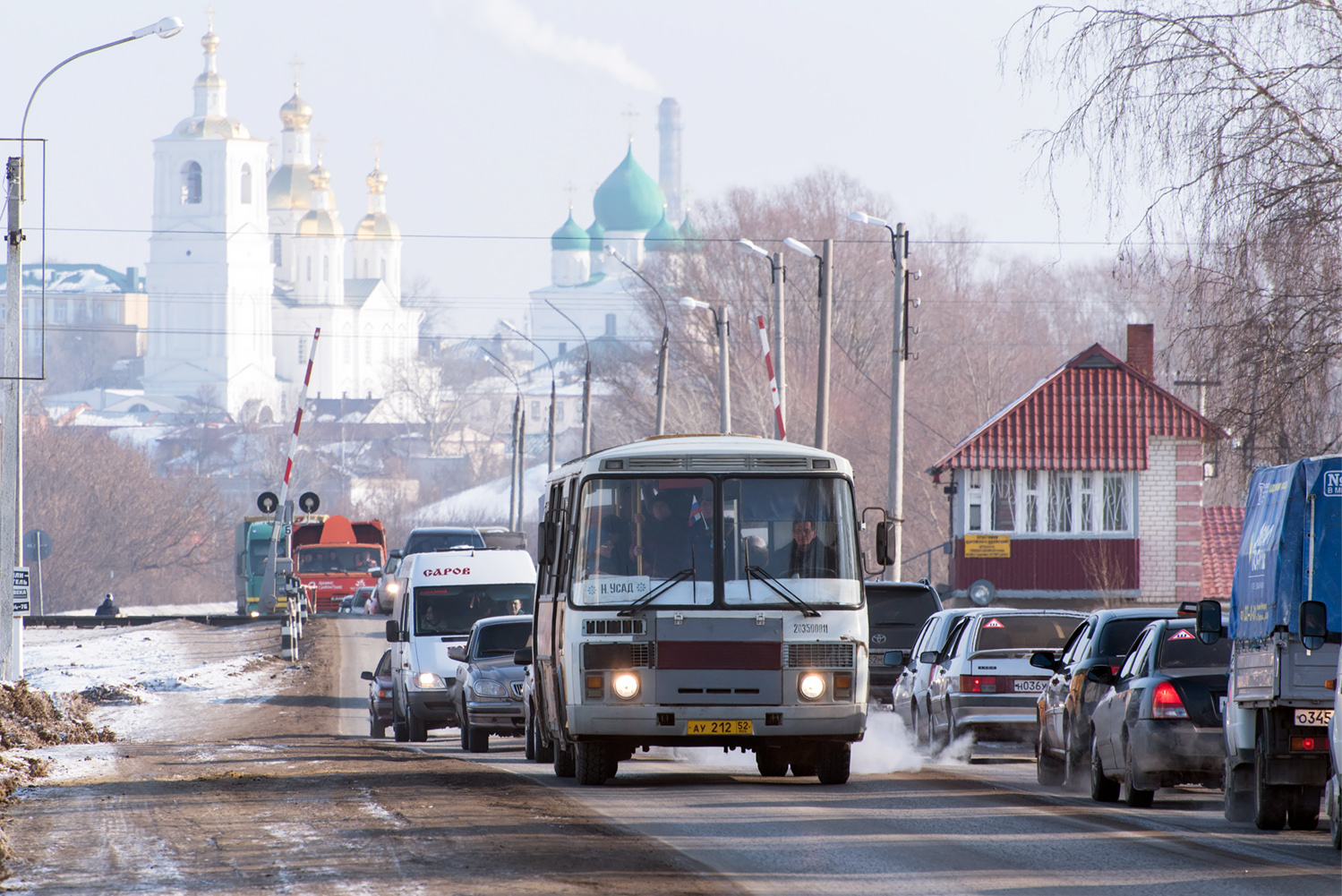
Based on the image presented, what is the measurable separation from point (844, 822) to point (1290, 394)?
9.16m

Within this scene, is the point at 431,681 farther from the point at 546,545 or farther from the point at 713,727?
the point at 713,727

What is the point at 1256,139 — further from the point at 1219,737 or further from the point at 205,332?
the point at 205,332

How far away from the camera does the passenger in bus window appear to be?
14.3m

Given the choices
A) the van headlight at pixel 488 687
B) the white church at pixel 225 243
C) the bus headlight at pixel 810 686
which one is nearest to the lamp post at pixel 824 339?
the van headlight at pixel 488 687

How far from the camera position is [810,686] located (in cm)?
1423

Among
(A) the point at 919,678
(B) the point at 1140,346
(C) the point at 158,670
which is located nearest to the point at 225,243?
(B) the point at 1140,346

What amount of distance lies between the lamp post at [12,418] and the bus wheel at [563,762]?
47.7ft

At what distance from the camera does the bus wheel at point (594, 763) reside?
14.6m

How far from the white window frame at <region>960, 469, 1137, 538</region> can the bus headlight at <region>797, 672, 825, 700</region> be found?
113 feet

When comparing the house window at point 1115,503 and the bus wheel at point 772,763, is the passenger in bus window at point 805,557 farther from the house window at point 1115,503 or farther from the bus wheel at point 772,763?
the house window at point 1115,503

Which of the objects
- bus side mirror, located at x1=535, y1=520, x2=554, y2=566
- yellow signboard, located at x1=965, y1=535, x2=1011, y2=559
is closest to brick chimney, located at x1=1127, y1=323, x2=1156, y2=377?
yellow signboard, located at x1=965, y1=535, x2=1011, y2=559

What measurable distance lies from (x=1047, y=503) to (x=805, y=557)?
3475cm

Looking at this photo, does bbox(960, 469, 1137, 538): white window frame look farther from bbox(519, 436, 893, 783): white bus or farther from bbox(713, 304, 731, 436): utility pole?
bbox(519, 436, 893, 783): white bus

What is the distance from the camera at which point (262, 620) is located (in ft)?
161
